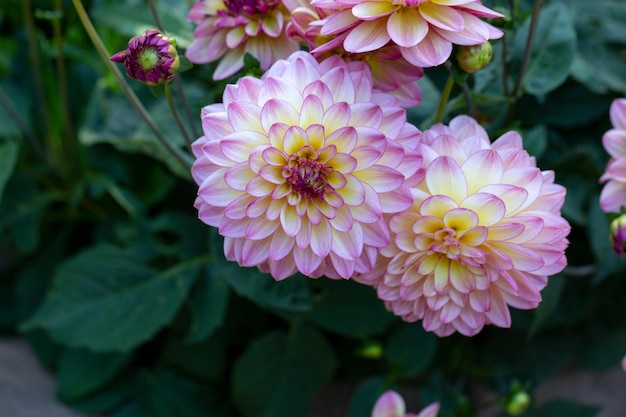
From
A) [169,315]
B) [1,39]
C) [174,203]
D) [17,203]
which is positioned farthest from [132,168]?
[1,39]

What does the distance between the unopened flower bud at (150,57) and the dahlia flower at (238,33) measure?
86 mm

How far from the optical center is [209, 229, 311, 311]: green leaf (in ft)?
2.72

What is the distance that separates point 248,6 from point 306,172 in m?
0.20

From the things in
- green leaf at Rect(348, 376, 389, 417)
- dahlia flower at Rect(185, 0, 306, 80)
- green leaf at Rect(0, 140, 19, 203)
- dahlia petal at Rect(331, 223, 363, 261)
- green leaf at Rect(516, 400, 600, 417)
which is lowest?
green leaf at Rect(516, 400, 600, 417)

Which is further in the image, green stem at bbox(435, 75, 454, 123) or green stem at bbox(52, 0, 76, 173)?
green stem at bbox(52, 0, 76, 173)

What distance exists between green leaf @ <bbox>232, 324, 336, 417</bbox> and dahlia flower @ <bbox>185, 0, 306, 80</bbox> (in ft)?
1.71

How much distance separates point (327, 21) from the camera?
0.62m

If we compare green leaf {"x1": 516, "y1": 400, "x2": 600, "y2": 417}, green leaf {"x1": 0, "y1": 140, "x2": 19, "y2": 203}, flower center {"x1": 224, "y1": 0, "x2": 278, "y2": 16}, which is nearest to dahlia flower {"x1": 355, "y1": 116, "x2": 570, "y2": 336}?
flower center {"x1": 224, "y1": 0, "x2": 278, "y2": 16}

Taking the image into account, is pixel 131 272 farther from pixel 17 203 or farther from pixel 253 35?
pixel 253 35

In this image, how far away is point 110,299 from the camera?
1.08m

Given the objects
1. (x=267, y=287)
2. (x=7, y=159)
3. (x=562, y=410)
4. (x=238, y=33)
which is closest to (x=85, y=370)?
(x=7, y=159)

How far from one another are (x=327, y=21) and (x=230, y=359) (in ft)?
2.77

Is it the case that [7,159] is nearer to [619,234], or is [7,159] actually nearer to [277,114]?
[277,114]

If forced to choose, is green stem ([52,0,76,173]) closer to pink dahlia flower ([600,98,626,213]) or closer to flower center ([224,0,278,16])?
flower center ([224,0,278,16])
